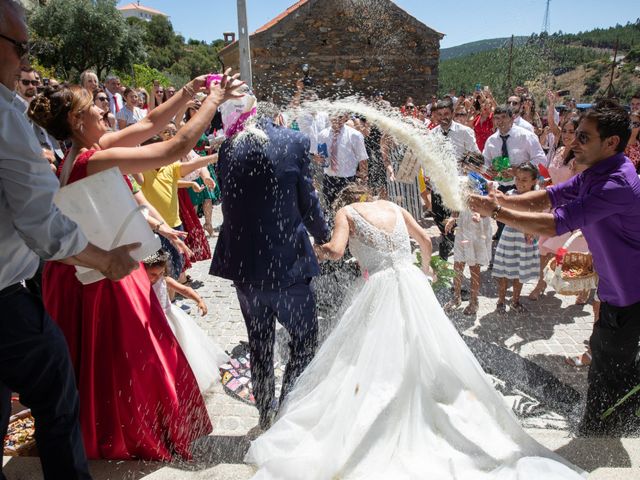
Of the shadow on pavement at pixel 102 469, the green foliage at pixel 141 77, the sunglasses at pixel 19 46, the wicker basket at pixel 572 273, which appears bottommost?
the shadow on pavement at pixel 102 469

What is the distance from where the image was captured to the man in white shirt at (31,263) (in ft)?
5.97

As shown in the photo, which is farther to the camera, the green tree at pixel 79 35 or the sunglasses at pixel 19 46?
the green tree at pixel 79 35

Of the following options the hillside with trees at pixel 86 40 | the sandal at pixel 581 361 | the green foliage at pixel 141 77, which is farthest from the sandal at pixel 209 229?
the hillside with trees at pixel 86 40

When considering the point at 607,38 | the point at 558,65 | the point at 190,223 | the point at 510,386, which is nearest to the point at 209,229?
the point at 190,223

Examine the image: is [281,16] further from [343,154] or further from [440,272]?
[440,272]

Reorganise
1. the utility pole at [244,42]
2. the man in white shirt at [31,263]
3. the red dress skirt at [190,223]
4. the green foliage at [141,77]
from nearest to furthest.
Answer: the man in white shirt at [31,263] → the red dress skirt at [190,223] → the utility pole at [244,42] → the green foliage at [141,77]

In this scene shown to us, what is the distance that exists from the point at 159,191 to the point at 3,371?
3.57 meters

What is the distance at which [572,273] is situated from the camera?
4.88 m

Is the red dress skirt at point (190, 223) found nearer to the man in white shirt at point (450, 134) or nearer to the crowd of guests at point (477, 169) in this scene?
the crowd of guests at point (477, 169)

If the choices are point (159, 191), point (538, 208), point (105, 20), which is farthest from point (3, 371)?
point (105, 20)

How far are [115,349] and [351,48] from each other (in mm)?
17839

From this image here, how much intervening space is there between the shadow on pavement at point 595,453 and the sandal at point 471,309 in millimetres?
2794

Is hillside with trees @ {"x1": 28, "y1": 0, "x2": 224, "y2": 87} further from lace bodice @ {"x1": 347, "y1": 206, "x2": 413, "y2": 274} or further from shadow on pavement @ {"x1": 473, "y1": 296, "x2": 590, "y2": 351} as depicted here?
lace bodice @ {"x1": 347, "y1": 206, "x2": 413, "y2": 274}

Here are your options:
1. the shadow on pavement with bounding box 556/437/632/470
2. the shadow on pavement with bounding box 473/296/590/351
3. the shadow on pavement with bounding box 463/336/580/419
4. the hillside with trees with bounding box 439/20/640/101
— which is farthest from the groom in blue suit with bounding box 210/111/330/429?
the hillside with trees with bounding box 439/20/640/101
